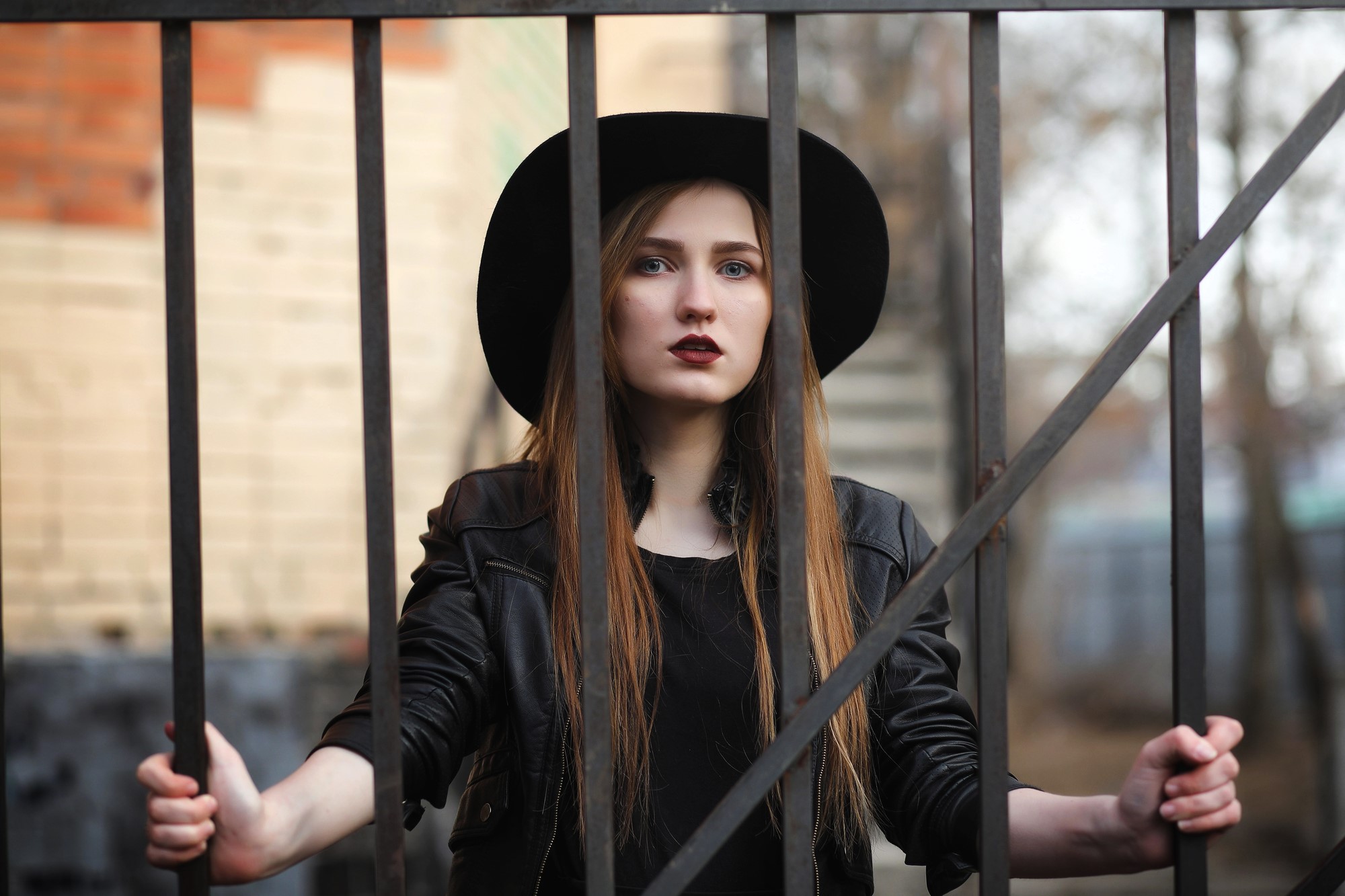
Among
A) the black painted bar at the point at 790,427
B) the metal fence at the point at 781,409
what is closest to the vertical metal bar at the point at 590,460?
the metal fence at the point at 781,409

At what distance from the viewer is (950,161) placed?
30.9 feet

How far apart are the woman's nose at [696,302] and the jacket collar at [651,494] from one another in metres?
0.29

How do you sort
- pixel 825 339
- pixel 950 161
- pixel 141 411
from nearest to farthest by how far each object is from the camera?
pixel 825 339
pixel 141 411
pixel 950 161

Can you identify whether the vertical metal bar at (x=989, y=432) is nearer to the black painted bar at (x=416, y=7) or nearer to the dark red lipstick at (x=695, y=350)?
the black painted bar at (x=416, y=7)

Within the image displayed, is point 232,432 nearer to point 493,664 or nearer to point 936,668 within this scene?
point 493,664

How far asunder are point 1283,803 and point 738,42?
7580 millimetres

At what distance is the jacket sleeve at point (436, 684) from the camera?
1.61 meters

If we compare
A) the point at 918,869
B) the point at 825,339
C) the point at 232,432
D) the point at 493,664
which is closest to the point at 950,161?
the point at 918,869

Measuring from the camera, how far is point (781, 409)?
1.41 m

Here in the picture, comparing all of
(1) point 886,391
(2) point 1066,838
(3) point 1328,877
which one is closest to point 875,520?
(2) point 1066,838

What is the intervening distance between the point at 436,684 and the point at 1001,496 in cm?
83

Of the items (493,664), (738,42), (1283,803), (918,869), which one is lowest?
(1283,803)

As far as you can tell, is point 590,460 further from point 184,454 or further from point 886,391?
point 886,391

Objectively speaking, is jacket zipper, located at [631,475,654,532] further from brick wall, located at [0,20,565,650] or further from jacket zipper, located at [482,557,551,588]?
brick wall, located at [0,20,565,650]
